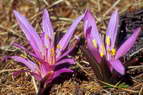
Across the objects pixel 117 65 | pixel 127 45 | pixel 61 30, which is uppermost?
pixel 61 30

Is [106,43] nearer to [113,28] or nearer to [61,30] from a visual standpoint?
[113,28]

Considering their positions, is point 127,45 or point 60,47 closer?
point 127,45

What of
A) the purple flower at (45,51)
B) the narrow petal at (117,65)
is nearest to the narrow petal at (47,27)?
the purple flower at (45,51)

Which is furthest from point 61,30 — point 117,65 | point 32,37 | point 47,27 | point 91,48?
point 117,65

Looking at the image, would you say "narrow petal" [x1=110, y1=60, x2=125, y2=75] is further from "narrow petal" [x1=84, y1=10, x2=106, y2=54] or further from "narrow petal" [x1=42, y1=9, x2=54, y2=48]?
"narrow petal" [x1=42, y1=9, x2=54, y2=48]

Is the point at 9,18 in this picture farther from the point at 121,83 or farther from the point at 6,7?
the point at 121,83

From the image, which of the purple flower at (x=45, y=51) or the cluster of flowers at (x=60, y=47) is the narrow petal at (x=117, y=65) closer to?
the cluster of flowers at (x=60, y=47)

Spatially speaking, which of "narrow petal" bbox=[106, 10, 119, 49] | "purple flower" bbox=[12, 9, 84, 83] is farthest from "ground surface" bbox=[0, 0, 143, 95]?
"narrow petal" bbox=[106, 10, 119, 49]

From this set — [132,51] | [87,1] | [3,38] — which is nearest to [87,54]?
[132,51]
